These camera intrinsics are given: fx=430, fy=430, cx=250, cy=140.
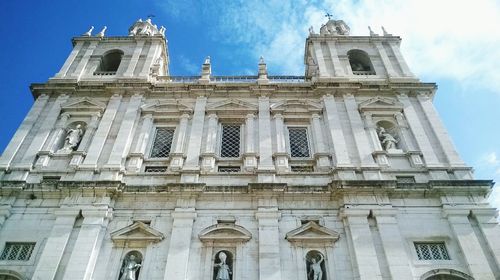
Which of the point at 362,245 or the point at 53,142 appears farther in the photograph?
the point at 53,142

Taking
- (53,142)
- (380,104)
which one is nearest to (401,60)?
(380,104)

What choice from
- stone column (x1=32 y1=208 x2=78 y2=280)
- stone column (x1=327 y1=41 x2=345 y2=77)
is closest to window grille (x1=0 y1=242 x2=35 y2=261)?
stone column (x1=32 y1=208 x2=78 y2=280)

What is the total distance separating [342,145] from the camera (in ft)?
65.3

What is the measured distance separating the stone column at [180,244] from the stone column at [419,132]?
423 inches

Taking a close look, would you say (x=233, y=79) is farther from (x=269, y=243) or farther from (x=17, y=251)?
(x=17, y=251)

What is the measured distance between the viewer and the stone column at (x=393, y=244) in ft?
49.7

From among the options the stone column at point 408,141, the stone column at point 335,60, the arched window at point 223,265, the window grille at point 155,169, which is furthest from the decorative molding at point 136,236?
the stone column at point 335,60

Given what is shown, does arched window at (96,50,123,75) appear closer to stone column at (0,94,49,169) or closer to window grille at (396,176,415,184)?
stone column at (0,94,49,169)

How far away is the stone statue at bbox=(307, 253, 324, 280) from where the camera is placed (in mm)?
15359

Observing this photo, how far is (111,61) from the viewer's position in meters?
27.8

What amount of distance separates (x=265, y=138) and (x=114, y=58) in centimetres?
1303

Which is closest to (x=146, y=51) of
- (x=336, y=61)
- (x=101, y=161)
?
(x=101, y=161)

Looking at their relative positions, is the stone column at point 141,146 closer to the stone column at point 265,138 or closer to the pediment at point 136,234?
the pediment at point 136,234

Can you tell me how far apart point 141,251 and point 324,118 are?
1109cm
